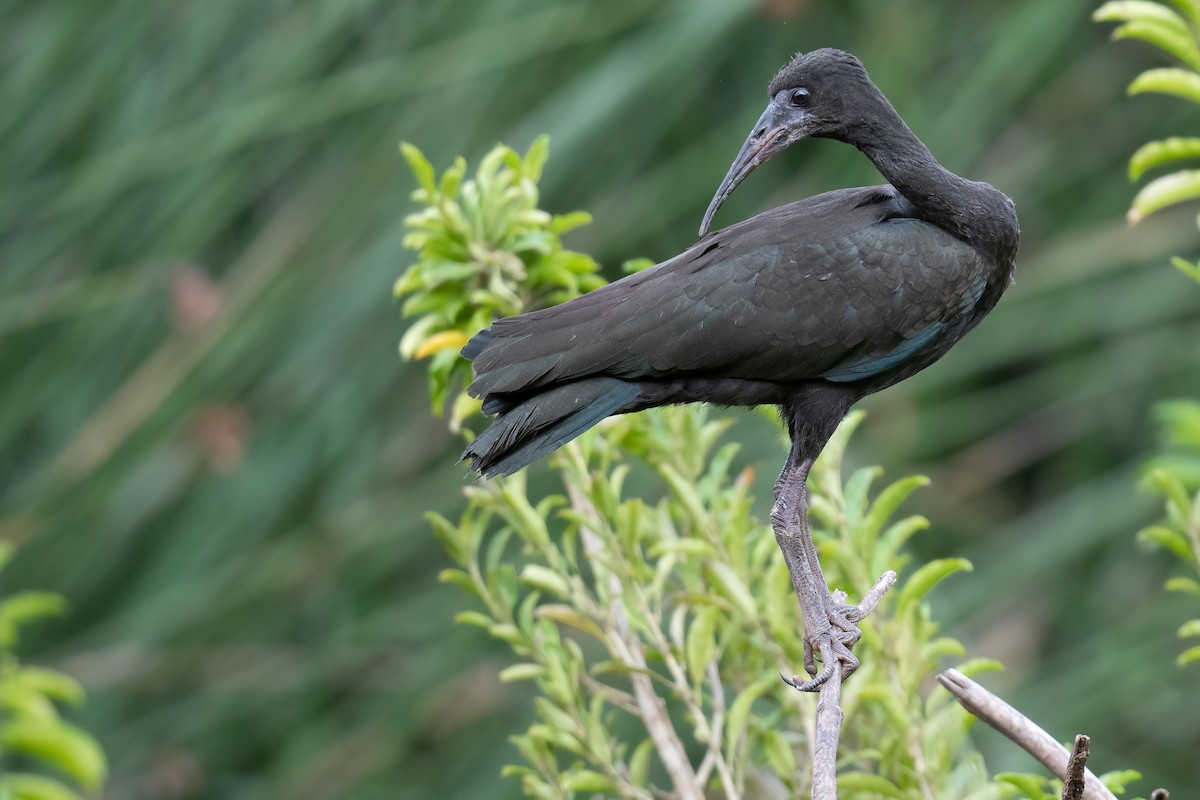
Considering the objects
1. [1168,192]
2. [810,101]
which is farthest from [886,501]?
[1168,192]

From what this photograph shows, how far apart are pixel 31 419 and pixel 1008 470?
13.3 ft

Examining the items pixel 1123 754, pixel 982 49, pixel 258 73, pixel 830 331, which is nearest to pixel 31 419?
pixel 258 73

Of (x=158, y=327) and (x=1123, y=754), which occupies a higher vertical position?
(x=158, y=327)

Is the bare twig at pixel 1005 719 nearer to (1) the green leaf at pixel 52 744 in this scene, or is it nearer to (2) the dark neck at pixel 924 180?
(2) the dark neck at pixel 924 180

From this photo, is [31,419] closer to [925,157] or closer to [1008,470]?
[925,157]

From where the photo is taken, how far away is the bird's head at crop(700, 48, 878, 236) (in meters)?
3.31

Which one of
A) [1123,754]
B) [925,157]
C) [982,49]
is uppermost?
[982,49]

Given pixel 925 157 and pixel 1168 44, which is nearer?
pixel 925 157

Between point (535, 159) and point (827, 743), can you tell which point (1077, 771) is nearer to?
point (827, 743)

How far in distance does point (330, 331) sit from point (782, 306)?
2.50 metres

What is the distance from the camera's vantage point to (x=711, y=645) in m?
3.39

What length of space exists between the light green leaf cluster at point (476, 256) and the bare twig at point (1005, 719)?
128 cm

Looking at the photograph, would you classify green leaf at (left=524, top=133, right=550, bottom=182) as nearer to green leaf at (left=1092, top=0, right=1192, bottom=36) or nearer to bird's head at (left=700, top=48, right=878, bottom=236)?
bird's head at (left=700, top=48, right=878, bottom=236)

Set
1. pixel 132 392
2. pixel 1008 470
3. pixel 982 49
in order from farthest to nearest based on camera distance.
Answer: pixel 1008 470
pixel 982 49
pixel 132 392
